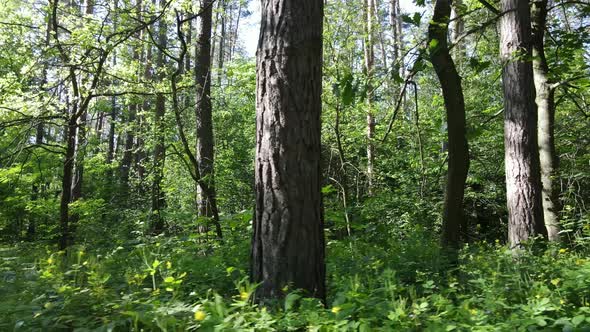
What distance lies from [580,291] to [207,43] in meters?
7.14

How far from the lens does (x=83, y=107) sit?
698 cm

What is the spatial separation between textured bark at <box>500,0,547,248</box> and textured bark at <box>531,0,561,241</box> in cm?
77

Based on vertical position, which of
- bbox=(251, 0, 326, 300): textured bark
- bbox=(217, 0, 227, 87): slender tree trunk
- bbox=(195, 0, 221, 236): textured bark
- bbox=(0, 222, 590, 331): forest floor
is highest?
bbox=(217, 0, 227, 87): slender tree trunk

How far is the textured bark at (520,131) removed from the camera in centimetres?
545

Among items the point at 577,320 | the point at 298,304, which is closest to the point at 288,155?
the point at 298,304

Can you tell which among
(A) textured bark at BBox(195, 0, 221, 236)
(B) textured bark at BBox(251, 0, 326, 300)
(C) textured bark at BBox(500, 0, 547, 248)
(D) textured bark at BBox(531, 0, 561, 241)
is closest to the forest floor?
(B) textured bark at BBox(251, 0, 326, 300)

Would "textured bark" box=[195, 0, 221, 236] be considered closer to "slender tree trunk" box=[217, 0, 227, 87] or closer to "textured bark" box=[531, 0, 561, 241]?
"slender tree trunk" box=[217, 0, 227, 87]

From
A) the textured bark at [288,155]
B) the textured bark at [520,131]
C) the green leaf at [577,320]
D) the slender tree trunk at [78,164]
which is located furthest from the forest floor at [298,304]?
the slender tree trunk at [78,164]

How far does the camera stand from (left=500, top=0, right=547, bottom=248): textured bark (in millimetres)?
5445

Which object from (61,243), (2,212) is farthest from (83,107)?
(2,212)

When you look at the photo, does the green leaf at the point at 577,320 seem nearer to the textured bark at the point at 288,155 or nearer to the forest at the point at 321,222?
the forest at the point at 321,222

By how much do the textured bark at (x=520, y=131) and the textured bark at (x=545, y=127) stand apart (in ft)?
2.54

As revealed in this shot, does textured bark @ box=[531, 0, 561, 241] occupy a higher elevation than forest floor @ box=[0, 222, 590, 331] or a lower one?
higher

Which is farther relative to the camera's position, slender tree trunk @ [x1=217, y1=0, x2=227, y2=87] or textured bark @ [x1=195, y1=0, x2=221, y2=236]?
slender tree trunk @ [x1=217, y1=0, x2=227, y2=87]
